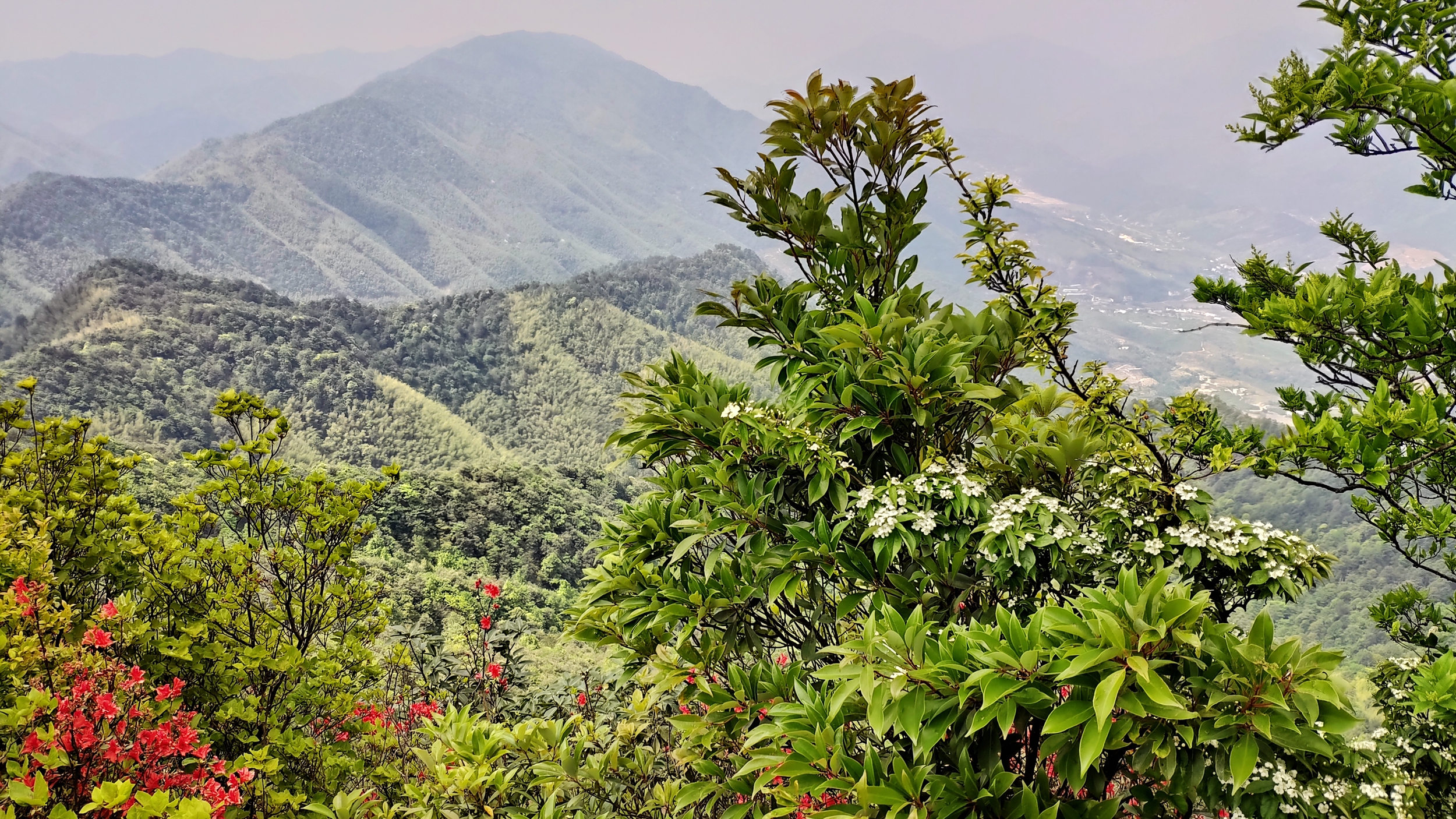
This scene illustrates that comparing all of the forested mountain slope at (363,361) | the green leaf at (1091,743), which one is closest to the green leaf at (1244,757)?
the green leaf at (1091,743)

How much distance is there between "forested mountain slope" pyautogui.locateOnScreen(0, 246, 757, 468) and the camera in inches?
744

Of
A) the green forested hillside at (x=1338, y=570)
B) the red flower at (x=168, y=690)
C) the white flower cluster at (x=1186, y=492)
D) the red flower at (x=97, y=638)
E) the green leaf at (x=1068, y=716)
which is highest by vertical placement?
the white flower cluster at (x=1186, y=492)

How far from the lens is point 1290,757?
1.01 metres

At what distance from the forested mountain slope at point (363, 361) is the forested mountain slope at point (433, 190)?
66.9ft

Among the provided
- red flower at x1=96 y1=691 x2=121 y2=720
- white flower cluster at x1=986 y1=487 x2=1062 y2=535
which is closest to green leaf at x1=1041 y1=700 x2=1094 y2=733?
white flower cluster at x1=986 y1=487 x2=1062 y2=535

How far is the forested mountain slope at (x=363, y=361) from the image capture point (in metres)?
18.9

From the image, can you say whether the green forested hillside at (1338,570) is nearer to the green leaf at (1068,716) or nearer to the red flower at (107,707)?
the green leaf at (1068,716)

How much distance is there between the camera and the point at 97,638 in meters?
1.38

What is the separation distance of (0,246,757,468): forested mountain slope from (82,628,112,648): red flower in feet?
52.3

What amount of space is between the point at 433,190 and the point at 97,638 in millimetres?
95822

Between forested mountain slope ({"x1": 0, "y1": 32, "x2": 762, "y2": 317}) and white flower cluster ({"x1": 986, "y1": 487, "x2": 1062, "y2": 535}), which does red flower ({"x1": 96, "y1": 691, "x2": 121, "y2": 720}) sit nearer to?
white flower cluster ({"x1": 986, "y1": 487, "x2": 1062, "y2": 535})

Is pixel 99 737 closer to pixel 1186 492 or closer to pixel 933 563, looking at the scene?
pixel 933 563

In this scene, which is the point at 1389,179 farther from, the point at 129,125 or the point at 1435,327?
the point at 129,125

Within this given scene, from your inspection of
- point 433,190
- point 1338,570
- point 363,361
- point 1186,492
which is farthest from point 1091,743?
point 433,190
